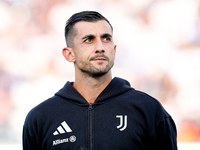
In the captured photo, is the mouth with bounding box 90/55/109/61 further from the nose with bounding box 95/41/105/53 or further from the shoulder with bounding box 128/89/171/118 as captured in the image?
the shoulder with bounding box 128/89/171/118

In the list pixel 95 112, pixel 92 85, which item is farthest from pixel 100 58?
pixel 95 112

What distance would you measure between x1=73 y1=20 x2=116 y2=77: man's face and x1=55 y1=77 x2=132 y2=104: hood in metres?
0.13

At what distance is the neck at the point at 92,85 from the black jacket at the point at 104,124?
1.2 inches

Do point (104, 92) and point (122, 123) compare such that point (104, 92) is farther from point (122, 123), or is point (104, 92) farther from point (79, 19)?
point (79, 19)

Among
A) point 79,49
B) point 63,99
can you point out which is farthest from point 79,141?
point 79,49

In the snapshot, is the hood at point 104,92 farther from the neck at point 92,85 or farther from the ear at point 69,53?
the ear at point 69,53

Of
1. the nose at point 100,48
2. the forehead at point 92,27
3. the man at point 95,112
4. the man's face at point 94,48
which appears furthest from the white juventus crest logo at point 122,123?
the forehead at point 92,27

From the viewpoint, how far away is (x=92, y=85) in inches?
77.2

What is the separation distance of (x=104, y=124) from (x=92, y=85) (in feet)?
0.79

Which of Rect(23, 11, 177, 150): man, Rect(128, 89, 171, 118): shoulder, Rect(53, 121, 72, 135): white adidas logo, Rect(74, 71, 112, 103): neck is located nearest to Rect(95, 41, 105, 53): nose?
Rect(23, 11, 177, 150): man

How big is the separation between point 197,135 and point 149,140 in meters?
4.53

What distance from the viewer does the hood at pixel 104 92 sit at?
1.95 metres

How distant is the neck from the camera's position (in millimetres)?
1955

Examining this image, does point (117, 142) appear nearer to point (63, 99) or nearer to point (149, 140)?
point (149, 140)
